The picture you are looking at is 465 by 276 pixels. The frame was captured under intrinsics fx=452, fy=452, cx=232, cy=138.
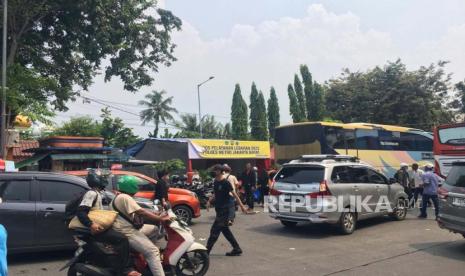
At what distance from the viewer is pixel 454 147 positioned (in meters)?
15.3

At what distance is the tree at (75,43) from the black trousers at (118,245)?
11.6 m

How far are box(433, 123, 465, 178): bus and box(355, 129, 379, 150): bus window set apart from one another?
376 centimetres

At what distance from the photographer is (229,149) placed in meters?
26.7

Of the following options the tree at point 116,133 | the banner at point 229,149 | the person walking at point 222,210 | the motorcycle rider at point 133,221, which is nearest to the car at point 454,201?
the person walking at point 222,210

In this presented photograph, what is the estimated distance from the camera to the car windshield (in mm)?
15133

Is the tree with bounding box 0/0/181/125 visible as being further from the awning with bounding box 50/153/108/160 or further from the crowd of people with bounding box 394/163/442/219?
the crowd of people with bounding box 394/163/442/219

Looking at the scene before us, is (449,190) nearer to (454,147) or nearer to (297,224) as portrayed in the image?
(297,224)

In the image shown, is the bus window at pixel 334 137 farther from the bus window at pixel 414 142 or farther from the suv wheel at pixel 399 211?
the suv wheel at pixel 399 211

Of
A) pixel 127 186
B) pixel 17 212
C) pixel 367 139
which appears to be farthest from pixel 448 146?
pixel 17 212


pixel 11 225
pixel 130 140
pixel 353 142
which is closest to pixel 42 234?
pixel 11 225

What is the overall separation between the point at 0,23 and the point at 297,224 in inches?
504

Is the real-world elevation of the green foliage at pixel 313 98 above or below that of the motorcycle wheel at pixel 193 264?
above

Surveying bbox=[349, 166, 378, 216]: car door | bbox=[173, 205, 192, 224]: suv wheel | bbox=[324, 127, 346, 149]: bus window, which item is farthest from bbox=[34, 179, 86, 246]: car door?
bbox=[324, 127, 346, 149]: bus window

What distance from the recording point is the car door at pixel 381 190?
1183cm
